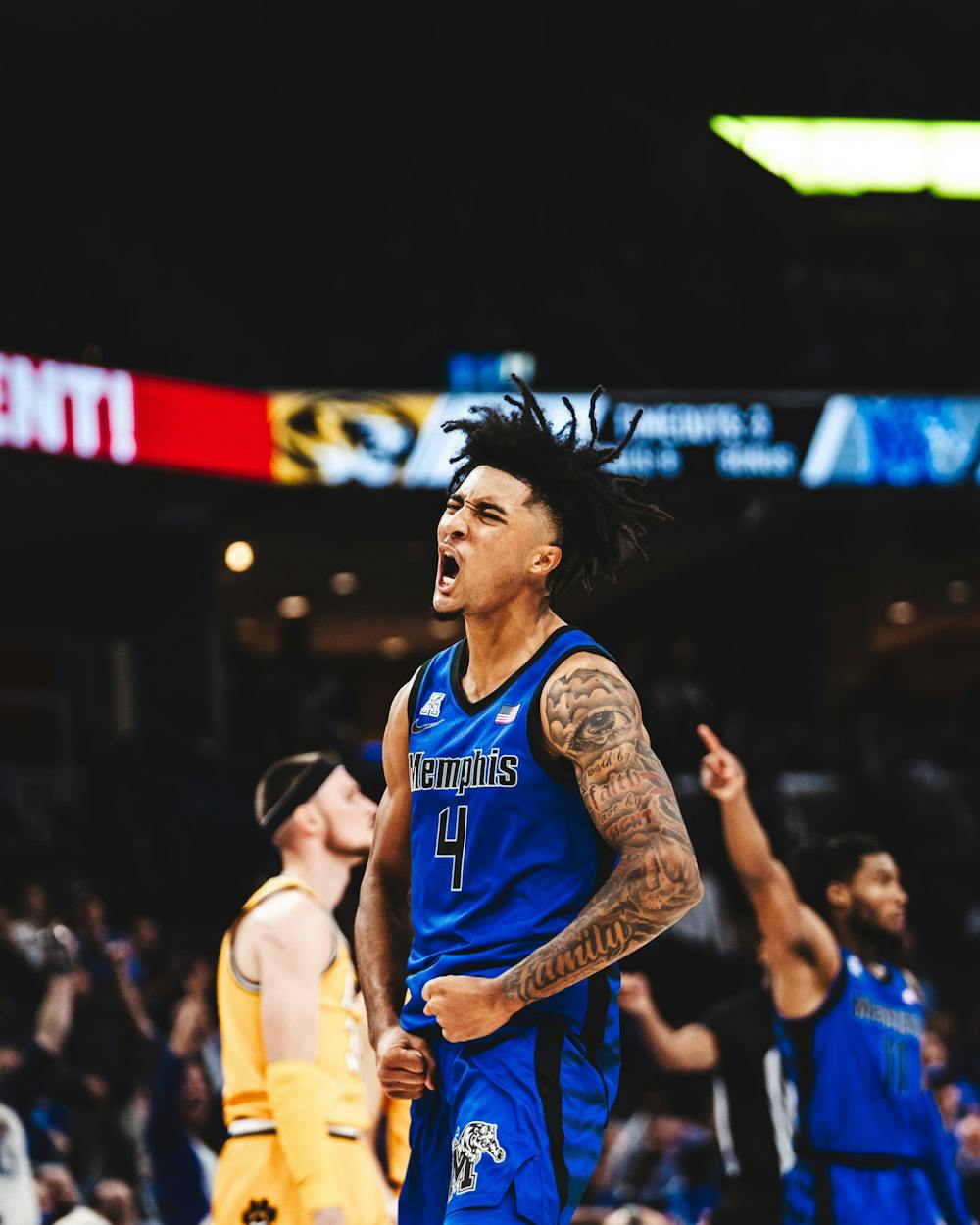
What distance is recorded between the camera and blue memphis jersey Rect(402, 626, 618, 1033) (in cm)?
398

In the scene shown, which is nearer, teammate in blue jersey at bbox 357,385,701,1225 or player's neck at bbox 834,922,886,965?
teammate in blue jersey at bbox 357,385,701,1225

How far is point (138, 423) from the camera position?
1603 centimetres

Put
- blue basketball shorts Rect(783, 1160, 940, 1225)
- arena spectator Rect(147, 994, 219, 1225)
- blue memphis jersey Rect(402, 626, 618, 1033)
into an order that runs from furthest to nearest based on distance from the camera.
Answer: arena spectator Rect(147, 994, 219, 1225)
blue basketball shorts Rect(783, 1160, 940, 1225)
blue memphis jersey Rect(402, 626, 618, 1033)

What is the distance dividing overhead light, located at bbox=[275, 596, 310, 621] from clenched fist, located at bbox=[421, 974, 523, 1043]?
68.6 ft

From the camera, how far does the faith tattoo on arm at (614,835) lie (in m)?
3.81

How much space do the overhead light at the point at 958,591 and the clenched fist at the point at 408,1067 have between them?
22.4 metres

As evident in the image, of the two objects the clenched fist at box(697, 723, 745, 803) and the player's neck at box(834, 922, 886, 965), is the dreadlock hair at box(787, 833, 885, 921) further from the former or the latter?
the clenched fist at box(697, 723, 745, 803)

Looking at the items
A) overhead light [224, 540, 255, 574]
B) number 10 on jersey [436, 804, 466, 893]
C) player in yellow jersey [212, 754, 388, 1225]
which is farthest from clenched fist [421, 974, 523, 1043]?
overhead light [224, 540, 255, 574]

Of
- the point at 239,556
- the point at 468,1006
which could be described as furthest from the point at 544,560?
the point at 239,556

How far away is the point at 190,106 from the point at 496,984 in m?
20.1

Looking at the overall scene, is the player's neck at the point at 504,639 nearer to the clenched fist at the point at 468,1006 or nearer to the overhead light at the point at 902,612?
the clenched fist at the point at 468,1006

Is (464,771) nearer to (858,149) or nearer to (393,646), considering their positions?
(858,149)

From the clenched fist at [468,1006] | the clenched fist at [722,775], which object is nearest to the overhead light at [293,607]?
the clenched fist at [722,775]

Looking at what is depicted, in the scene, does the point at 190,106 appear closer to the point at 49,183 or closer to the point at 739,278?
the point at 49,183
